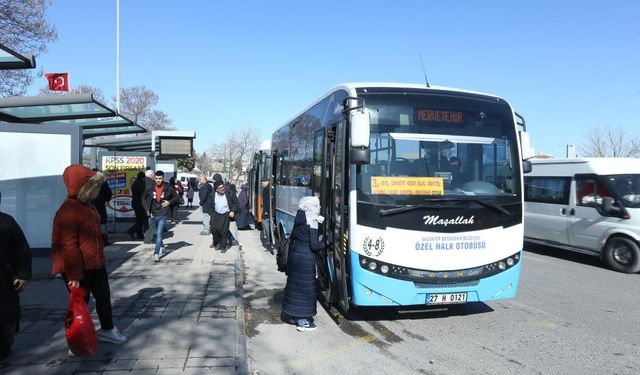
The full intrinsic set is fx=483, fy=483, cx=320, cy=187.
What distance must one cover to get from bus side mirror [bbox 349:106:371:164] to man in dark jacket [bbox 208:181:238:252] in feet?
22.7

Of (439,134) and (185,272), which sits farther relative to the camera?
(185,272)

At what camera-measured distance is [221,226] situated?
Answer: 11805 mm

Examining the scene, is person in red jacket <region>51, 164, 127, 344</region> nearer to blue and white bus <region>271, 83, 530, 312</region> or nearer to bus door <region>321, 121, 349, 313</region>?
bus door <region>321, 121, 349, 313</region>

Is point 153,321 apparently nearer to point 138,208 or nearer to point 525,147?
point 525,147

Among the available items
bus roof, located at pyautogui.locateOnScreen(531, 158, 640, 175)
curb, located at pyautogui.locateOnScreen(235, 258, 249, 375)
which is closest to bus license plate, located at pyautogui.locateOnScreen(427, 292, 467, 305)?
curb, located at pyautogui.locateOnScreen(235, 258, 249, 375)

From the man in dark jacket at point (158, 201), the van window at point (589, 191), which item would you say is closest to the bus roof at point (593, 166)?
the van window at point (589, 191)

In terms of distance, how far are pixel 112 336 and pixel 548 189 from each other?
1155 cm

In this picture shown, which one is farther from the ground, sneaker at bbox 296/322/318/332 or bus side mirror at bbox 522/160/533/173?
bus side mirror at bbox 522/160/533/173

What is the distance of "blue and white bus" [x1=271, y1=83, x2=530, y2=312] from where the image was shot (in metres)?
5.77

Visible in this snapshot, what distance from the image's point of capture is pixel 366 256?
5734 mm

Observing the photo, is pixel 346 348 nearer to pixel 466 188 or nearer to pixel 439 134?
pixel 466 188

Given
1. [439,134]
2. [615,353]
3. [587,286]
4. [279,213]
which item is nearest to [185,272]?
[279,213]

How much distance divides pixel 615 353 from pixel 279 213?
7.41 meters

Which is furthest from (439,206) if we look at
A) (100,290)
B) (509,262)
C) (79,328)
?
(79,328)
